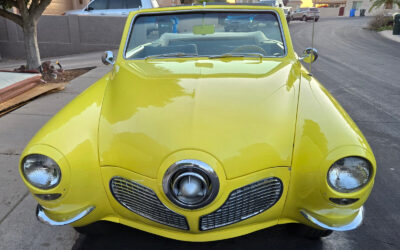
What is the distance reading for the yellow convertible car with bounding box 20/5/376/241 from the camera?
181 cm

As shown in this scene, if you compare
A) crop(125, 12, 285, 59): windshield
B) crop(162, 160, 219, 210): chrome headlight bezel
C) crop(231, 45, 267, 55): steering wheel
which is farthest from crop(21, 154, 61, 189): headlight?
crop(231, 45, 267, 55): steering wheel

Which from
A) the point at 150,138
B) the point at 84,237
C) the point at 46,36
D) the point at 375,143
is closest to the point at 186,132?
the point at 150,138

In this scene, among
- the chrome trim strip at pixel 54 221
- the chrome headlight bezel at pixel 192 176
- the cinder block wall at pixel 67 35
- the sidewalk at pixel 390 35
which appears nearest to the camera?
the chrome headlight bezel at pixel 192 176

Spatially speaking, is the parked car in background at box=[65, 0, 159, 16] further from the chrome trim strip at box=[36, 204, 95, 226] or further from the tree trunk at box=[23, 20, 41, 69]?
the chrome trim strip at box=[36, 204, 95, 226]

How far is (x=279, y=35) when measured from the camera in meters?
3.28

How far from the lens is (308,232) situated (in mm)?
2379

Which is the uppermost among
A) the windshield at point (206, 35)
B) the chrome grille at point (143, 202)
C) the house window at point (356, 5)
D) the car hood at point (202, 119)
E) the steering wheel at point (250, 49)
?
the house window at point (356, 5)

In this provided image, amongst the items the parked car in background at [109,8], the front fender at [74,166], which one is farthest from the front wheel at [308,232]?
the parked car in background at [109,8]

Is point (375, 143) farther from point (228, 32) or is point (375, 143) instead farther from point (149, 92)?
point (149, 92)

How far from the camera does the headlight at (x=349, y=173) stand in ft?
5.99

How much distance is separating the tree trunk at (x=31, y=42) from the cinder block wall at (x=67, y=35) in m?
4.14

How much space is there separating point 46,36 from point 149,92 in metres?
11.3

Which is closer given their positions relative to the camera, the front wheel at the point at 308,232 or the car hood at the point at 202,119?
the car hood at the point at 202,119

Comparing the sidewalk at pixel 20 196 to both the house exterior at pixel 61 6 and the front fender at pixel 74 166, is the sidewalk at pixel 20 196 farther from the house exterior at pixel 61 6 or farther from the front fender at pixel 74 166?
the house exterior at pixel 61 6
